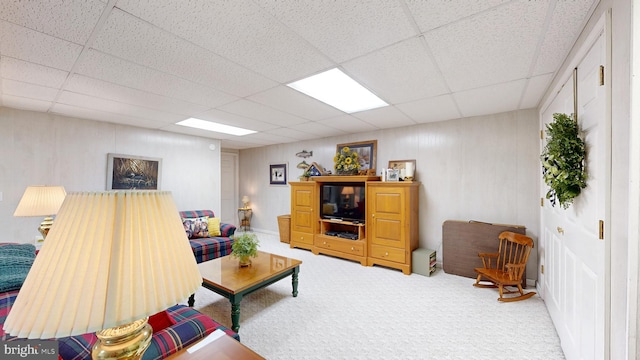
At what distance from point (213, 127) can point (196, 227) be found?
1.77 m

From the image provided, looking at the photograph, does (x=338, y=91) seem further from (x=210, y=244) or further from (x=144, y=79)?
(x=210, y=244)

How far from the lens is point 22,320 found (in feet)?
1.74

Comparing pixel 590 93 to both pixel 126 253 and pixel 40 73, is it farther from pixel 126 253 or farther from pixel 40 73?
pixel 40 73

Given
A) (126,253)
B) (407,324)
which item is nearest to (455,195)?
(407,324)

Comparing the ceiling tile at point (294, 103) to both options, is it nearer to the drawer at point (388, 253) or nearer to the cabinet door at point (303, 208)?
the cabinet door at point (303, 208)

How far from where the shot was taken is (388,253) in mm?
3889

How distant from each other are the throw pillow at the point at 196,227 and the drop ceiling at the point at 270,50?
1932mm

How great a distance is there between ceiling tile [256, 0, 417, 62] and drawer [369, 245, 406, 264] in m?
→ 3.00

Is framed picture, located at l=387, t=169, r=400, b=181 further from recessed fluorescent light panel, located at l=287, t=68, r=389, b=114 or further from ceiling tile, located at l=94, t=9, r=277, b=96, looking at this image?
ceiling tile, located at l=94, t=9, r=277, b=96

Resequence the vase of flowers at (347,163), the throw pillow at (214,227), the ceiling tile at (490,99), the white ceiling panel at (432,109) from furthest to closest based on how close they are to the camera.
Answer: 1. the vase of flowers at (347,163)
2. the throw pillow at (214,227)
3. the white ceiling panel at (432,109)
4. the ceiling tile at (490,99)

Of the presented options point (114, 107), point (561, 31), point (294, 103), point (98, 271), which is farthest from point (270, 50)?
point (114, 107)

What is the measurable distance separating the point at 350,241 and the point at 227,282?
234 centimetres

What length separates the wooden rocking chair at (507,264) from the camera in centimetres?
281

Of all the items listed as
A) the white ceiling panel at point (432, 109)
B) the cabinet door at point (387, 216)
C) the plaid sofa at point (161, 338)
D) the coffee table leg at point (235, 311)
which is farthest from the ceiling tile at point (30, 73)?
the cabinet door at point (387, 216)
